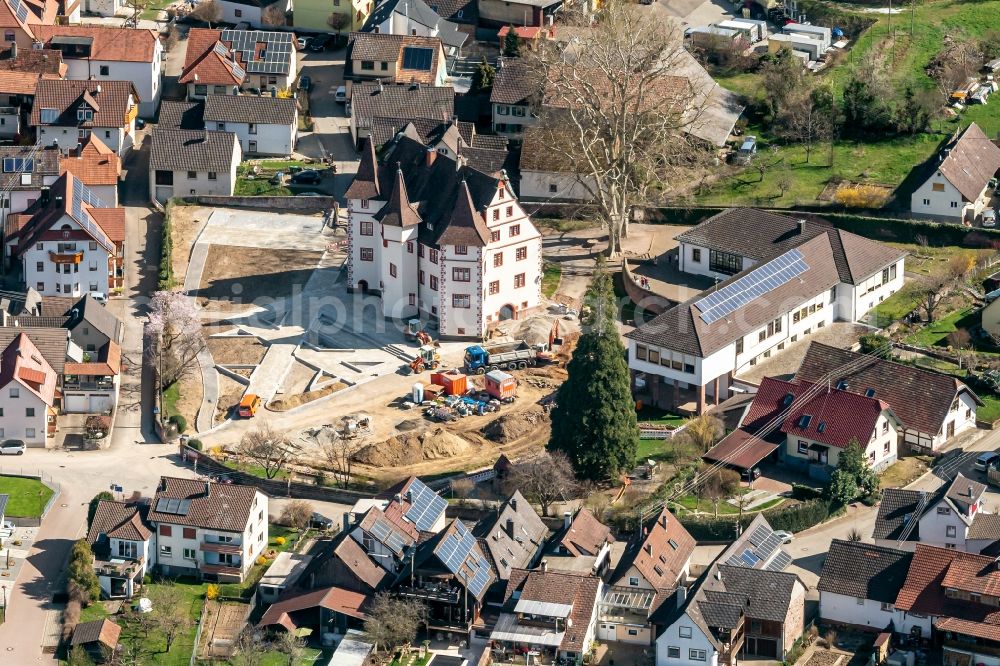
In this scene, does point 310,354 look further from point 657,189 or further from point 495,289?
point 657,189

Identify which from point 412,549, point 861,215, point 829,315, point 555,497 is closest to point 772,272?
point 829,315

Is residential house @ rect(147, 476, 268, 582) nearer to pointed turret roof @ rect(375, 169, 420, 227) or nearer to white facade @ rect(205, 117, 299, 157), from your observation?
pointed turret roof @ rect(375, 169, 420, 227)

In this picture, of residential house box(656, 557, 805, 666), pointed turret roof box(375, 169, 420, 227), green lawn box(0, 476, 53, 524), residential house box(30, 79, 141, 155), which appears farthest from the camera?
residential house box(30, 79, 141, 155)

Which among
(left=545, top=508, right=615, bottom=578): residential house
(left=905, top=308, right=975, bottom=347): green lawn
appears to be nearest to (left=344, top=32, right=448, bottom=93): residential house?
(left=905, top=308, right=975, bottom=347): green lawn

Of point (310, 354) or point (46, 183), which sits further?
point (46, 183)

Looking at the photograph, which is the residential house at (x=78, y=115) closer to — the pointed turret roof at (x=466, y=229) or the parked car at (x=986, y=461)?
the pointed turret roof at (x=466, y=229)

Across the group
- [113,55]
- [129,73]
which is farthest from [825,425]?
[113,55]

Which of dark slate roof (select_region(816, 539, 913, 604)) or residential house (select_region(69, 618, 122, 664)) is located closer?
residential house (select_region(69, 618, 122, 664))

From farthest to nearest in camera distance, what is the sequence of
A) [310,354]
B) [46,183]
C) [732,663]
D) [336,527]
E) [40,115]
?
[40,115] < [46,183] < [310,354] < [336,527] < [732,663]
